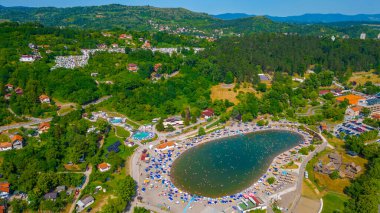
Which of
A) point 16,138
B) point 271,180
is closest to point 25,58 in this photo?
point 16,138

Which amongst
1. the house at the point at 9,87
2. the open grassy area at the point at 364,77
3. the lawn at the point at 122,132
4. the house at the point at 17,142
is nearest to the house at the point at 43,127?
the house at the point at 17,142

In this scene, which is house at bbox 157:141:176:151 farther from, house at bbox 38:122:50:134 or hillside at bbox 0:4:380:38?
hillside at bbox 0:4:380:38

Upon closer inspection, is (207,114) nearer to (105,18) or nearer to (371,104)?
(371,104)

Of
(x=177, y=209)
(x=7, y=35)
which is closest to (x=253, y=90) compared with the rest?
(x=177, y=209)

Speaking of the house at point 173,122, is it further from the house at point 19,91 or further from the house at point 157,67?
the house at point 19,91

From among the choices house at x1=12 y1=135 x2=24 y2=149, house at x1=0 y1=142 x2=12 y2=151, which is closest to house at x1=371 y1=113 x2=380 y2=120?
house at x1=12 y1=135 x2=24 y2=149

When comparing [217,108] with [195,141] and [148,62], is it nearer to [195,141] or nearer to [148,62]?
[195,141]
